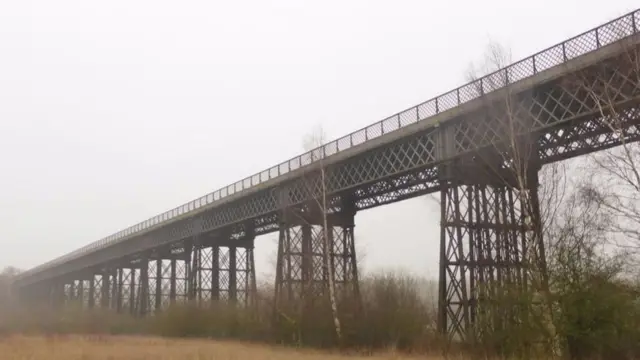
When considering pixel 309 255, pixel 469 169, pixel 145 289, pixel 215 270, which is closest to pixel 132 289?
pixel 145 289

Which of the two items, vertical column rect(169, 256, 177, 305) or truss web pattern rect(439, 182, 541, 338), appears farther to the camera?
vertical column rect(169, 256, 177, 305)

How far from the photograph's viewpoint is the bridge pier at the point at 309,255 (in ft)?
98.1

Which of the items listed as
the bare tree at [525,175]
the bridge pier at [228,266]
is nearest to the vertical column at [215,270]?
the bridge pier at [228,266]

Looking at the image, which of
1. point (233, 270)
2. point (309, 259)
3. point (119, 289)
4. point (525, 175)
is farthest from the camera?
point (119, 289)

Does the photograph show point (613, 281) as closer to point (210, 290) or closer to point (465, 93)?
point (465, 93)

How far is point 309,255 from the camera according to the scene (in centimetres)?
3164

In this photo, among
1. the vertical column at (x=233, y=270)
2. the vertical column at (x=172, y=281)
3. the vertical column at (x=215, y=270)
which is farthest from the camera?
the vertical column at (x=172, y=281)

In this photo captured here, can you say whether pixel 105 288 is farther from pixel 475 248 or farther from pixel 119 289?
pixel 475 248

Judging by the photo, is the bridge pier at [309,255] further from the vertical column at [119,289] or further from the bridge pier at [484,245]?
the vertical column at [119,289]

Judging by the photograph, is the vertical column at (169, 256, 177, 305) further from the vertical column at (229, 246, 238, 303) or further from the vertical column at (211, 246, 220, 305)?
the vertical column at (229, 246, 238, 303)

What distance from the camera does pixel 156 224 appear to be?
176 feet

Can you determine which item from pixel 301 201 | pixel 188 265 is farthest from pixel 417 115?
pixel 188 265

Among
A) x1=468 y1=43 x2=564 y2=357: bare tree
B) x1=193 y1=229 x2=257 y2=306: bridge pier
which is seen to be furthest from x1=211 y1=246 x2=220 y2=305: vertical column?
x1=468 y1=43 x2=564 y2=357: bare tree

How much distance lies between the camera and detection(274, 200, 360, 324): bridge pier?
29906 millimetres
